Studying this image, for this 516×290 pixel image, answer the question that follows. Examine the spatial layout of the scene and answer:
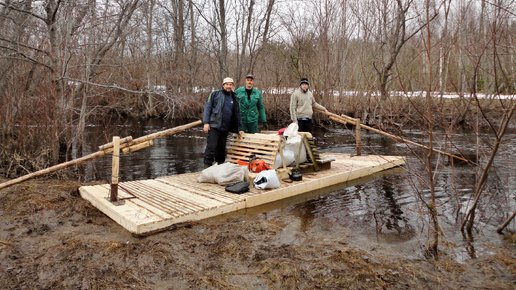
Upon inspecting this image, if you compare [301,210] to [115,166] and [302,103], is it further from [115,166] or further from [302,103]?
[302,103]

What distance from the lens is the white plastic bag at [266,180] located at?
642cm

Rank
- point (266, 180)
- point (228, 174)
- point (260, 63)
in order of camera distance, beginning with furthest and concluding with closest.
Answer: 1. point (260, 63)
2. point (228, 174)
3. point (266, 180)

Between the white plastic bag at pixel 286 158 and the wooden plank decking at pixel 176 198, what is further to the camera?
the white plastic bag at pixel 286 158

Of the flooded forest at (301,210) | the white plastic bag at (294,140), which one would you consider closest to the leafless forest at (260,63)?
the flooded forest at (301,210)

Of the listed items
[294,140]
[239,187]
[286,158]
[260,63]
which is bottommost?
[239,187]

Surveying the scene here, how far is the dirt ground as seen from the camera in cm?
365

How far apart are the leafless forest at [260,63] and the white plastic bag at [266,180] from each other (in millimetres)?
1991

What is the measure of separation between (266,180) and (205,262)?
250cm

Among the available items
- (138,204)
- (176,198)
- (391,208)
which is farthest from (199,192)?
(391,208)

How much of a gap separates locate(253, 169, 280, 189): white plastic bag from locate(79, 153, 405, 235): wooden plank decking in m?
0.10

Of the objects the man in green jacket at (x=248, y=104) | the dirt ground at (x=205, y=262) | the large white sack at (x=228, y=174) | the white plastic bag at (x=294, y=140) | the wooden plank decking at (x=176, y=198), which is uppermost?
the man in green jacket at (x=248, y=104)

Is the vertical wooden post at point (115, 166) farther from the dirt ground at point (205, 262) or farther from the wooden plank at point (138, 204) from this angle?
the dirt ground at point (205, 262)

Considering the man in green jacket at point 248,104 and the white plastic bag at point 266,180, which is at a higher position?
the man in green jacket at point 248,104

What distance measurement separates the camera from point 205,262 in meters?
4.12
